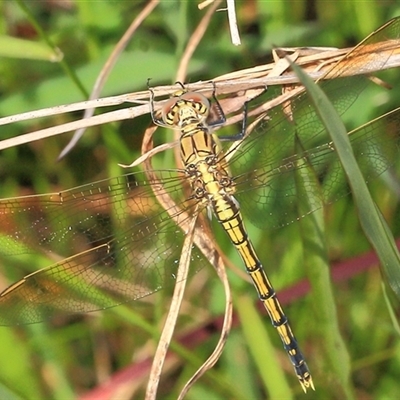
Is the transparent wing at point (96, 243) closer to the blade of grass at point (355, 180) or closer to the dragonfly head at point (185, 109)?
the dragonfly head at point (185, 109)

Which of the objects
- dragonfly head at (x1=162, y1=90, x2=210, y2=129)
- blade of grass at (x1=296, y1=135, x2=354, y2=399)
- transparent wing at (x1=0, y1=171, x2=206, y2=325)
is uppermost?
dragonfly head at (x1=162, y1=90, x2=210, y2=129)

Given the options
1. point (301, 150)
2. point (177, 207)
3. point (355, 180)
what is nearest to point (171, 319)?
point (177, 207)

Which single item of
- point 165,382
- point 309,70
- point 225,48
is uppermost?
point 225,48

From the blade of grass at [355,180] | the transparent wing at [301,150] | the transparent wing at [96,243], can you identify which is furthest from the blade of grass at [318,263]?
the transparent wing at [96,243]

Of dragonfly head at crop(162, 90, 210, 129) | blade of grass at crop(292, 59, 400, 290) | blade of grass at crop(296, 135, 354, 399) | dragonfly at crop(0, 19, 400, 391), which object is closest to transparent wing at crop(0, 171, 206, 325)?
dragonfly at crop(0, 19, 400, 391)

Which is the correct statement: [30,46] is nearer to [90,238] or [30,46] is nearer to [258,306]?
[90,238]

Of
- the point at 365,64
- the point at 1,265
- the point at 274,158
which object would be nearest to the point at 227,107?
the point at 274,158

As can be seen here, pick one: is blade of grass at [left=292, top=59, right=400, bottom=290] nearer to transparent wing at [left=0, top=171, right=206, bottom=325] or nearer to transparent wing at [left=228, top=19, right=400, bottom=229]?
transparent wing at [left=228, top=19, right=400, bottom=229]
